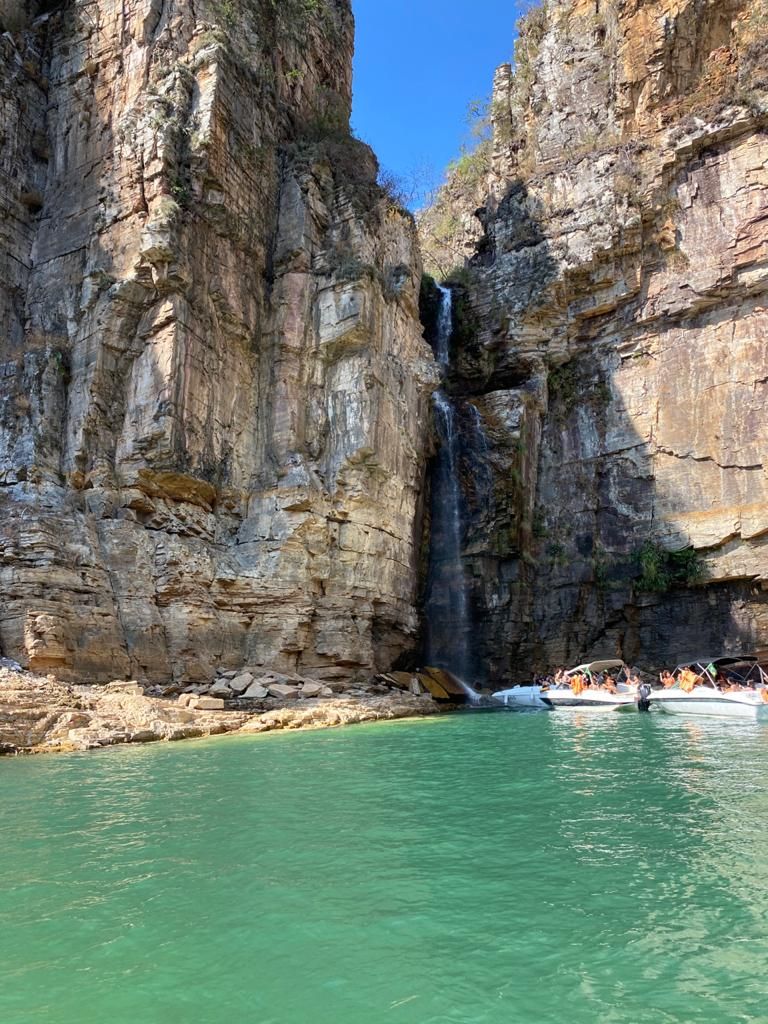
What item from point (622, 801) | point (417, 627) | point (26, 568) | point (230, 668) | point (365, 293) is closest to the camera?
point (622, 801)

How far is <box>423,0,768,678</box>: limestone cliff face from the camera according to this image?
2784 cm

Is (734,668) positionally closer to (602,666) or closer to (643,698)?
(602,666)

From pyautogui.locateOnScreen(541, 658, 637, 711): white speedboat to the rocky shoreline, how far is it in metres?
6.03

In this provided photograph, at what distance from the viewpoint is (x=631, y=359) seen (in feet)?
101

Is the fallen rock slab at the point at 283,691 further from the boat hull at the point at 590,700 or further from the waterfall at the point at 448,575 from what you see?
the waterfall at the point at 448,575

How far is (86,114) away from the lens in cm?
2497

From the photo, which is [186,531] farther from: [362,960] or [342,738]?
[362,960]

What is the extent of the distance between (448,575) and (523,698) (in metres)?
5.36

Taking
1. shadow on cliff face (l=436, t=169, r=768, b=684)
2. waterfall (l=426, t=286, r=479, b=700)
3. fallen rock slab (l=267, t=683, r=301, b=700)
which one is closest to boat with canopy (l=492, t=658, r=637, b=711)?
waterfall (l=426, t=286, r=479, b=700)

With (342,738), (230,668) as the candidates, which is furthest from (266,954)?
(230,668)

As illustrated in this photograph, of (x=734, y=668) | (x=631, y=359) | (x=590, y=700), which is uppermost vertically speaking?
(x=631, y=359)

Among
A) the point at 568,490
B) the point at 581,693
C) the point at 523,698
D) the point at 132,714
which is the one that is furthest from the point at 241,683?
the point at 568,490

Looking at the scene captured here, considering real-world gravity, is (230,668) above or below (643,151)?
below

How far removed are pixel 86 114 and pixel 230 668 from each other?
18.6m
